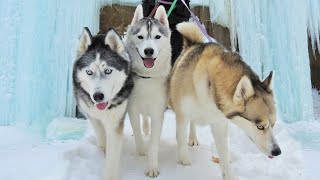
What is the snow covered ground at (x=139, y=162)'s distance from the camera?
8.11ft

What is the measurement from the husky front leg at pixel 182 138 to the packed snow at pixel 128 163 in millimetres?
52

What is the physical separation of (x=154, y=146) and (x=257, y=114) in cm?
77

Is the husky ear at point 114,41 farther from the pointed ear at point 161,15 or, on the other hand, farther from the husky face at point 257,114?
the husky face at point 257,114

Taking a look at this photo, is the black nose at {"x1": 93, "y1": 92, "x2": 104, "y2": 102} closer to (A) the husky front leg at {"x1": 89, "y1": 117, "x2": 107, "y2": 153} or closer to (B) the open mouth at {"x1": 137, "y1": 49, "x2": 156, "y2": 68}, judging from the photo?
(B) the open mouth at {"x1": 137, "y1": 49, "x2": 156, "y2": 68}

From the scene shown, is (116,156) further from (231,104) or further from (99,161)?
(231,104)

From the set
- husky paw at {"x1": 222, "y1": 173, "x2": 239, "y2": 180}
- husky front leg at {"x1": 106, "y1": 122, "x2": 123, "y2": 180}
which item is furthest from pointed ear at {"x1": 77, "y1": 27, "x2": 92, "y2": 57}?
husky paw at {"x1": 222, "y1": 173, "x2": 239, "y2": 180}

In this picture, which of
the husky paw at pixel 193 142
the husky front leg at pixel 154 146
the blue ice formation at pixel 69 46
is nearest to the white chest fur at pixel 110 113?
the husky front leg at pixel 154 146

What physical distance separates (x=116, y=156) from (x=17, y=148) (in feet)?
3.20

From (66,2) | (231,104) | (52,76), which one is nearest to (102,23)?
(66,2)

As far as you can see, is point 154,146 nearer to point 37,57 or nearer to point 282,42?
point 37,57

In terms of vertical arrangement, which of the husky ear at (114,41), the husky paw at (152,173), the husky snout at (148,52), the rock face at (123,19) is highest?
the rock face at (123,19)

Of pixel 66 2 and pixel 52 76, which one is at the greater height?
pixel 66 2

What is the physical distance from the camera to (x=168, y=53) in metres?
2.66

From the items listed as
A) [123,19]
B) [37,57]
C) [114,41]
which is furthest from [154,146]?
[123,19]
